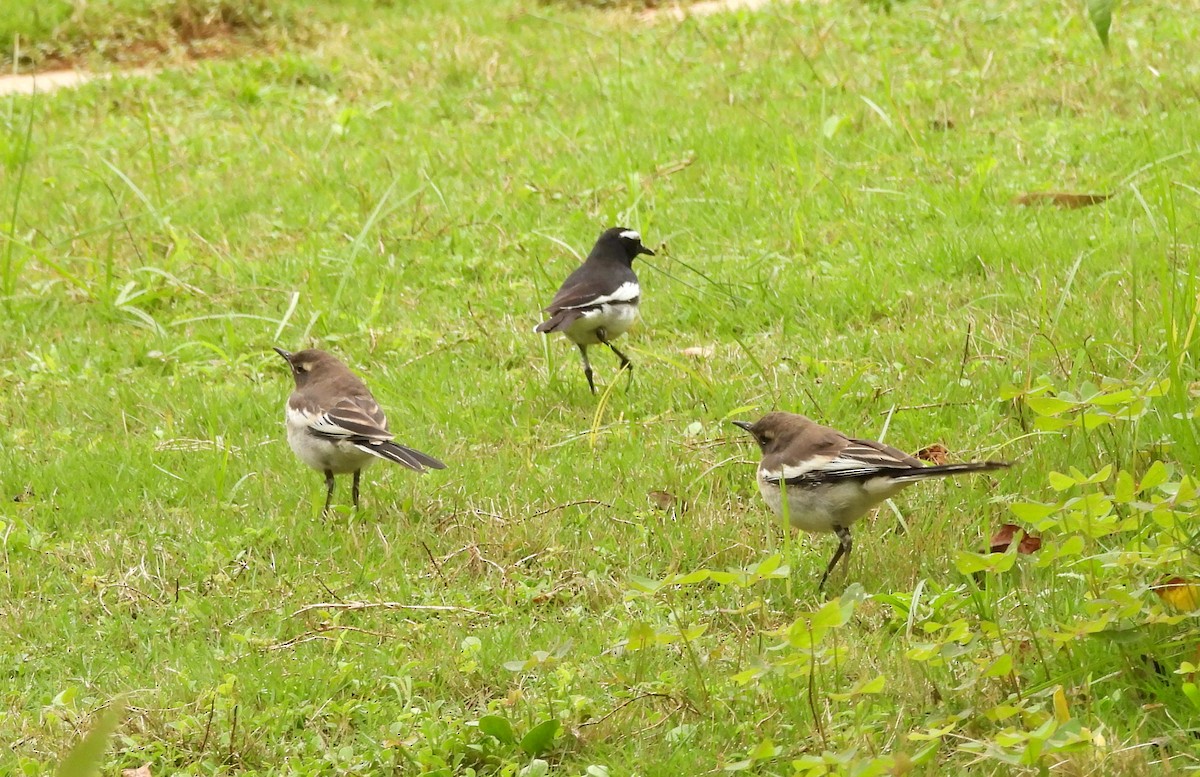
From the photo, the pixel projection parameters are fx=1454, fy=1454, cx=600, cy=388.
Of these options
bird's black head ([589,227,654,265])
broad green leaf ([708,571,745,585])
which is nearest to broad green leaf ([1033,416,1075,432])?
broad green leaf ([708,571,745,585])

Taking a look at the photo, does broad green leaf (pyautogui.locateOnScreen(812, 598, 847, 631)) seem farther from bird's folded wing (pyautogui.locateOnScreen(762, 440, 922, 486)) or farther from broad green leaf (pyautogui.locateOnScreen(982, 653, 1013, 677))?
bird's folded wing (pyautogui.locateOnScreen(762, 440, 922, 486))

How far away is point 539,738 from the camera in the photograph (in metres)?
5.03

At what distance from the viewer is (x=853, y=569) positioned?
6.19 meters

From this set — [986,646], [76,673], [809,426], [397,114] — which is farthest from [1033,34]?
[76,673]

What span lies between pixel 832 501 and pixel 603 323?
8.83 feet

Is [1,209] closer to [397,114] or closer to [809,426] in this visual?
[397,114]

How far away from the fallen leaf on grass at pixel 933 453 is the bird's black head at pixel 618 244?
8.88 ft

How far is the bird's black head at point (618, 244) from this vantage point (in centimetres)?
897

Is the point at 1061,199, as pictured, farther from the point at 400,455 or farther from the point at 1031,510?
the point at 1031,510

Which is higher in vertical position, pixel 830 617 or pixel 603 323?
pixel 830 617

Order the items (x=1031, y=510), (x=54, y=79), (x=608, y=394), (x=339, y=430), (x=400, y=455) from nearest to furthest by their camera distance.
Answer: (x=1031, y=510), (x=400, y=455), (x=339, y=430), (x=608, y=394), (x=54, y=79)

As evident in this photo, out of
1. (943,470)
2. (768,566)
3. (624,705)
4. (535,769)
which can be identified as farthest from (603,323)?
(768,566)

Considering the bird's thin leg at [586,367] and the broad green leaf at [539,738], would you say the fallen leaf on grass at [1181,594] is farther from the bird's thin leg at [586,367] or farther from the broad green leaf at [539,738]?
the bird's thin leg at [586,367]

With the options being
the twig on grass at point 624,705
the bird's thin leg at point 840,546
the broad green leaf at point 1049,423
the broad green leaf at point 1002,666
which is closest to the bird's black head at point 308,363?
the bird's thin leg at point 840,546
